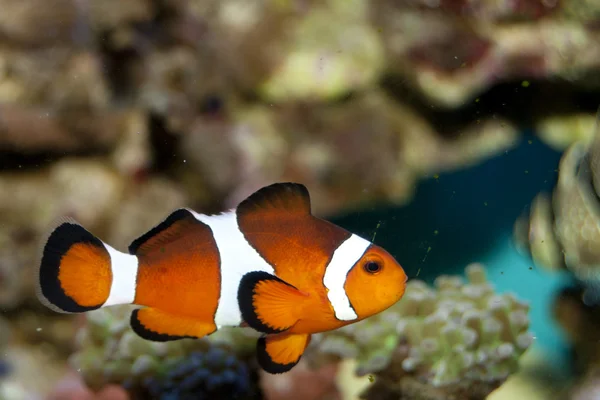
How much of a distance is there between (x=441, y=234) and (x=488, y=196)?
0.21 m

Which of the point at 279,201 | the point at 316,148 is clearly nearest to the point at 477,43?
the point at 316,148

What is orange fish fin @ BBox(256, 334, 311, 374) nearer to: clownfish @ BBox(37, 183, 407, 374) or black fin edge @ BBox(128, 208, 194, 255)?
clownfish @ BBox(37, 183, 407, 374)

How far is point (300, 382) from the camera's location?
1.39 m

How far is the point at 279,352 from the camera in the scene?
99 centimetres

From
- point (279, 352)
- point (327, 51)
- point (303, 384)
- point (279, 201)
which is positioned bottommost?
point (303, 384)

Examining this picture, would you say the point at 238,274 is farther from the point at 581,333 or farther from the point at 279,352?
the point at 581,333

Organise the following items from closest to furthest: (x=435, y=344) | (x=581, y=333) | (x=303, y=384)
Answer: (x=435, y=344) → (x=303, y=384) → (x=581, y=333)

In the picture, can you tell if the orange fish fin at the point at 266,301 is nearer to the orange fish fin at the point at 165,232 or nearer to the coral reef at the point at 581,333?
the orange fish fin at the point at 165,232

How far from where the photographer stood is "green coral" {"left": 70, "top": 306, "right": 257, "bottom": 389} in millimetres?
1327

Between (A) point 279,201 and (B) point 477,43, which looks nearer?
(A) point 279,201

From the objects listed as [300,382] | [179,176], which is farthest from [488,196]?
[179,176]

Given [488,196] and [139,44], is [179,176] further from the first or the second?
[488,196]

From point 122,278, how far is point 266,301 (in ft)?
0.85

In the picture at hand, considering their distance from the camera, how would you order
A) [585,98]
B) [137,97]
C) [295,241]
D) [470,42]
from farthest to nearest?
1. [585,98]
2. [137,97]
3. [470,42]
4. [295,241]
